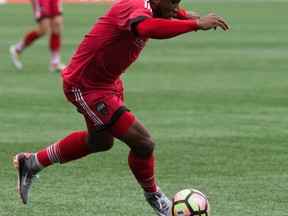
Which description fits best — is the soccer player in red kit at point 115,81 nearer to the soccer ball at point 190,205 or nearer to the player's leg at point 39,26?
the soccer ball at point 190,205

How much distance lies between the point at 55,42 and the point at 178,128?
7.57m

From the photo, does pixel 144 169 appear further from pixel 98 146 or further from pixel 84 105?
pixel 84 105

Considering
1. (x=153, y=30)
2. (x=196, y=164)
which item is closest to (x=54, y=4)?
(x=196, y=164)

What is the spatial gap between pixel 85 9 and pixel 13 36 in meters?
12.5

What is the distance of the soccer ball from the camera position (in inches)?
312

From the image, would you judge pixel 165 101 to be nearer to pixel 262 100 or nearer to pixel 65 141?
pixel 262 100

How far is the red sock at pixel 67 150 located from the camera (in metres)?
8.67

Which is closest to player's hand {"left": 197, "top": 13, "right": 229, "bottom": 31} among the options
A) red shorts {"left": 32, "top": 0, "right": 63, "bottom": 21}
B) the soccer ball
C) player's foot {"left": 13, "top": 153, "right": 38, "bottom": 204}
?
the soccer ball

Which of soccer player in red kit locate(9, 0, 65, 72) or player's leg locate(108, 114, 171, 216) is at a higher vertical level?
player's leg locate(108, 114, 171, 216)

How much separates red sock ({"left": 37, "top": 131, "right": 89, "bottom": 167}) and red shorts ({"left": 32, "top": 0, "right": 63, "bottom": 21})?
11.6 meters

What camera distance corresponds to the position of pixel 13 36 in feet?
90.7

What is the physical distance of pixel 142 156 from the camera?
26.8ft

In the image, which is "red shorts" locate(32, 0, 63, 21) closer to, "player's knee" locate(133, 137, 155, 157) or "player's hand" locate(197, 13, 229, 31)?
"player's knee" locate(133, 137, 155, 157)

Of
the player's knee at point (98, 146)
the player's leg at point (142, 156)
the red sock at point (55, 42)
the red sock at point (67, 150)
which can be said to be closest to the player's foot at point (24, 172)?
the red sock at point (67, 150)
